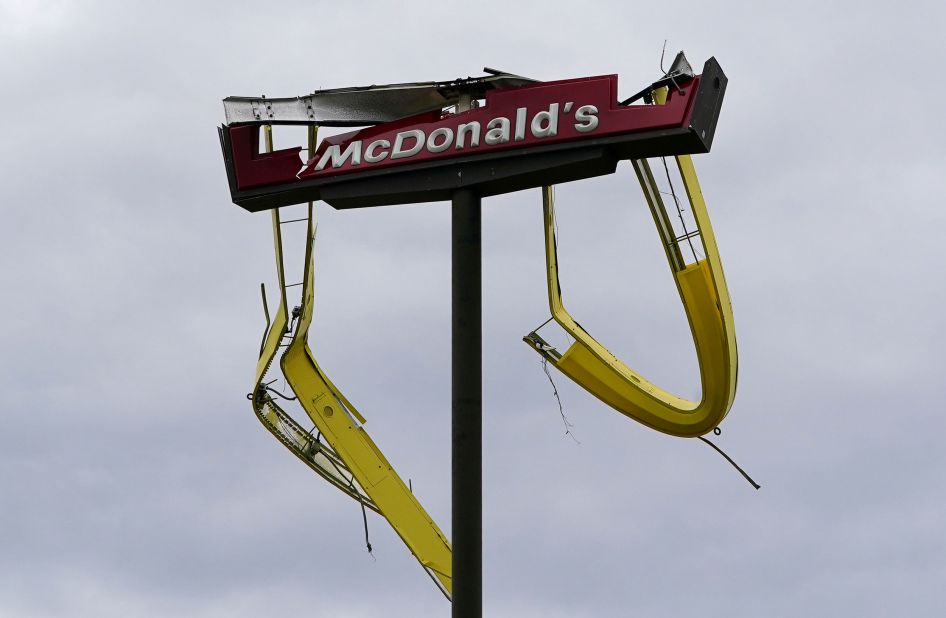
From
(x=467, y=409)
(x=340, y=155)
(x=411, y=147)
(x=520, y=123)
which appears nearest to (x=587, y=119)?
(x=520, y=123)

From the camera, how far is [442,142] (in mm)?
27109

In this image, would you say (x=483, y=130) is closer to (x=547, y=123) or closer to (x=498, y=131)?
(x=498, y=131)

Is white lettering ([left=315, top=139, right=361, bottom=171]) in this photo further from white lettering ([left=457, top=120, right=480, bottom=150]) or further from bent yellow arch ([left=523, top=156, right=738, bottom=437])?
bent yellow arch ([left=523, top=156, right=738, bottom=437])

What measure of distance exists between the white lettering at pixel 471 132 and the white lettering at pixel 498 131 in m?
0.17

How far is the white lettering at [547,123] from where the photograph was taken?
86.5 ft

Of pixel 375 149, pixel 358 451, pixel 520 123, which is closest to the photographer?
pixel 520 123

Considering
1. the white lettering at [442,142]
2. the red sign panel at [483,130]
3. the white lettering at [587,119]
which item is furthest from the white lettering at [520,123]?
the white lettering at [442,142]

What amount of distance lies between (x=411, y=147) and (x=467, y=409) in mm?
3684

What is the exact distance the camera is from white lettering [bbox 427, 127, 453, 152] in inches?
1065

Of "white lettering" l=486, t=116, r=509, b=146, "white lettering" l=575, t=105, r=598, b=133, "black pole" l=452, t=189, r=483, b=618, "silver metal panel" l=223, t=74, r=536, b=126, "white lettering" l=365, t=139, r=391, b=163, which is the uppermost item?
"silver metal panel" l=223, t=74, r=536, b=126

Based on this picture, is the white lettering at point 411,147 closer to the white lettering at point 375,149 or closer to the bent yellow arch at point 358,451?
the white lettering at point 375,149

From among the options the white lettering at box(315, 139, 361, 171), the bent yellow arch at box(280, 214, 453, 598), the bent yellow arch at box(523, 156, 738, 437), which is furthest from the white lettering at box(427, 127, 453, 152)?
the bent yellow arch at box(280, 214, 453, 598)

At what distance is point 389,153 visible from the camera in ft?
90.2

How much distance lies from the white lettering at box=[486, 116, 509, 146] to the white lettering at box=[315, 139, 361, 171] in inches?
81.0
